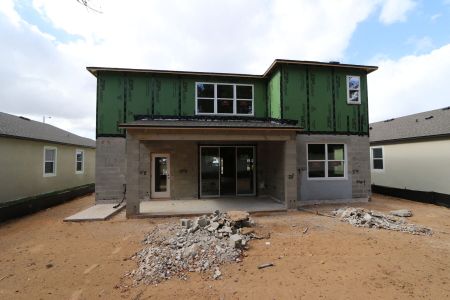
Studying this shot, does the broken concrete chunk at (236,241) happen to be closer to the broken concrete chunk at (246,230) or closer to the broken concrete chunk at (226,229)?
the broken concrete chunk at (226,229)

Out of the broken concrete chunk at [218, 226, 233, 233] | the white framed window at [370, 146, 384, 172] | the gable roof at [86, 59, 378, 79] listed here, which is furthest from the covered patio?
the white framed window at [370, 146, 384, 172]

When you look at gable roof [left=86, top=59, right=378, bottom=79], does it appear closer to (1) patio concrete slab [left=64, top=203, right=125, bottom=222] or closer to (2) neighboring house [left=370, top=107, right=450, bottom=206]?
(2) neighboring house [left=370, top=107, right=450, bottom=206]

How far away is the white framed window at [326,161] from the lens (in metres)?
→ 11.9

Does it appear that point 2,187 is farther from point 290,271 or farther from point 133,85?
point 290,271

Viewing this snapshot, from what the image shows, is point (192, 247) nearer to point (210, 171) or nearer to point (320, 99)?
point (210, 171)

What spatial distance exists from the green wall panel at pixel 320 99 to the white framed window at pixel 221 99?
2958mm

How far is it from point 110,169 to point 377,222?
1075 centimetres

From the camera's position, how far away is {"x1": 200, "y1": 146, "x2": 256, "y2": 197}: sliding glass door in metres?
12.7

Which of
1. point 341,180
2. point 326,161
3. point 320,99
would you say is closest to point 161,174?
point 326,161

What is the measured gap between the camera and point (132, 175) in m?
9.01

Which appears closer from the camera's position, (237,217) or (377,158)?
(237,217)

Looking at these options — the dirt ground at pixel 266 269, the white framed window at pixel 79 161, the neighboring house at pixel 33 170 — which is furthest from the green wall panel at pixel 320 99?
the white framed window at pixel 79 161

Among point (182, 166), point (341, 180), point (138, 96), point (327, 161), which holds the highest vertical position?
point (138, 96)

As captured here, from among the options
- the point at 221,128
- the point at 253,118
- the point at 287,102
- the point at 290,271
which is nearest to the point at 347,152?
the point at 287,102
